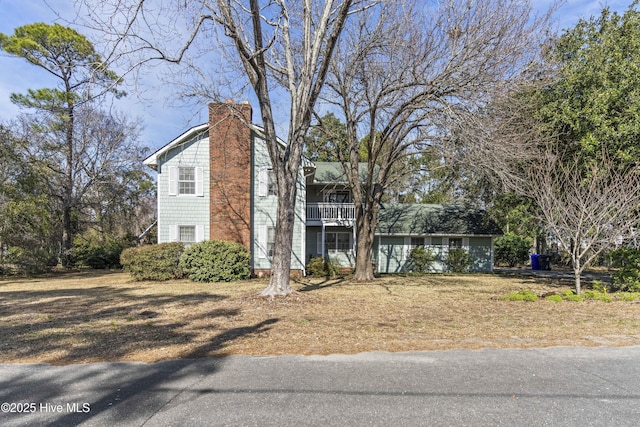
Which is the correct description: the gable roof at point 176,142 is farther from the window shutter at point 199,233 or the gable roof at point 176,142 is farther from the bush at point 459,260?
the bush at point 459,260

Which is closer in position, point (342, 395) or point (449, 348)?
point (342, 395)

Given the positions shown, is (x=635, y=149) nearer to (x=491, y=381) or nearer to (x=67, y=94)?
(x=491, y=381)

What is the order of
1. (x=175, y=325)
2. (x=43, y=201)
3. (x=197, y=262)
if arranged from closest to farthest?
(x=175, y=325), (x=197, y=262), (x=43, y=201)

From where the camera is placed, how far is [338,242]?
21891mm

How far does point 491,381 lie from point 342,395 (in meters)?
1.77

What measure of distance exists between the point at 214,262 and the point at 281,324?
29.9 ft

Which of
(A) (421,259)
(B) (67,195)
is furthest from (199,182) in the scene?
(A) (421,259)

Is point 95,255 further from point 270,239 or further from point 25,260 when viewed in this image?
point 270,239

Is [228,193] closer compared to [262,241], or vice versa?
[228,193]

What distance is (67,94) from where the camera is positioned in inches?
933

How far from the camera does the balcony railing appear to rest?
1961 centimetres

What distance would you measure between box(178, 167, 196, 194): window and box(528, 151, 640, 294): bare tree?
13.7m

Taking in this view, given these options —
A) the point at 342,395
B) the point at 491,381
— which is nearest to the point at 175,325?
the point at 342,395

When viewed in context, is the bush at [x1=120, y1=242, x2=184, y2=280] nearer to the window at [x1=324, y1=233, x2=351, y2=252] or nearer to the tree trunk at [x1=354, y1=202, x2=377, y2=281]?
the tree trunk at [x1=354, y1=202, x2=377, y2=281]
